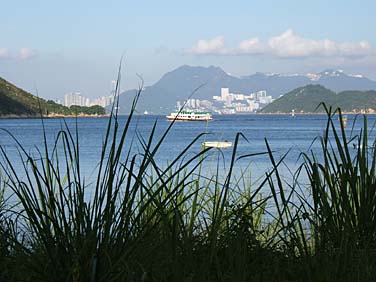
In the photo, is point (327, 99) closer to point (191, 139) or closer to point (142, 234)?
point (191, 139)

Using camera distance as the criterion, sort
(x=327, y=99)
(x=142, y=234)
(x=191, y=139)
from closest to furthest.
Result: (x=142, y=234) → (x=191, y=139) → (x=327, y=99)

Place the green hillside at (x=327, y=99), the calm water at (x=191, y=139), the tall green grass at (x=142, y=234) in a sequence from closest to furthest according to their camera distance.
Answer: the tall green grass at (x=142, y=234) → the calm water at (x=191, y=139) → the green hillside at (x=327, y=99)

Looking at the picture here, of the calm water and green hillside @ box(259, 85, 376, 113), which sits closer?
the calm water

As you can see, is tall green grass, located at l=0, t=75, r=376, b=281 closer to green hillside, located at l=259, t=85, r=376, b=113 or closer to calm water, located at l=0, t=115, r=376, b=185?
calm water, located at l=0, t=115, r=376, b=185

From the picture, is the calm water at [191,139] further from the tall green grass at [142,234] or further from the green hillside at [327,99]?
the green hillside at [327,99]

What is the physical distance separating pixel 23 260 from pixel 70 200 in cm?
40

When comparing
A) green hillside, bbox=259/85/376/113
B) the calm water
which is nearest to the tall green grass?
the calm water

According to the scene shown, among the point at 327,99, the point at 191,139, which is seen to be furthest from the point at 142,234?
the point at 327,99

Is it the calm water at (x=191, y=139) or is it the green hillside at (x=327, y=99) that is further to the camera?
the green hillside at (x=327, y=99)

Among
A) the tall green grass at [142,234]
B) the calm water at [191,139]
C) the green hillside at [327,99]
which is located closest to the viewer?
the tall green grass at [142,234]

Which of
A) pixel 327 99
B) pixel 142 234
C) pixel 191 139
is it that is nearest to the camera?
pixel 142 234

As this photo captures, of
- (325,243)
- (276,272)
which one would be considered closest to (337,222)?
(325,243)

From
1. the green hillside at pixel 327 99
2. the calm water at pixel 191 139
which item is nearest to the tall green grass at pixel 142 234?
the calm water at pixel 191 139

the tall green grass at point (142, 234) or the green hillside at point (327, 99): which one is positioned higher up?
the tall green grass at point (142, 234)
